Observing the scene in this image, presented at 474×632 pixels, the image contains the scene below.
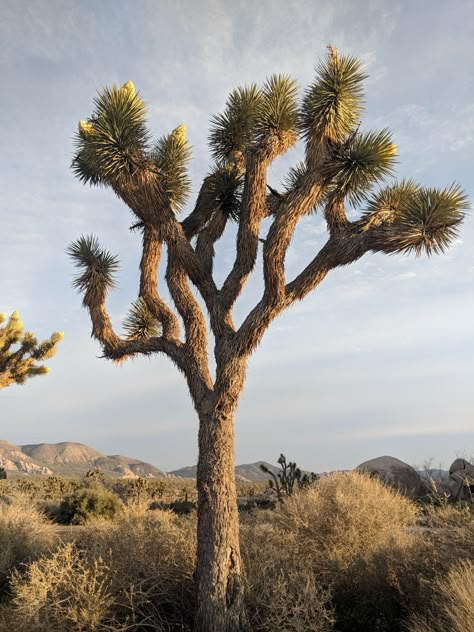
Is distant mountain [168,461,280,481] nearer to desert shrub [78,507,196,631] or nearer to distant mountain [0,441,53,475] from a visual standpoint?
distant mountain [0,441,53,475]

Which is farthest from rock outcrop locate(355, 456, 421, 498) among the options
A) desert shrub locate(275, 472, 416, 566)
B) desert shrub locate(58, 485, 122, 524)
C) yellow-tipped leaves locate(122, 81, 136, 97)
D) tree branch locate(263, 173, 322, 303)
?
yellow-tipped leaves locate(122, 81, 136, 97)

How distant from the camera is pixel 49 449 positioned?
140625 mm

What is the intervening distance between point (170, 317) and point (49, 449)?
144m

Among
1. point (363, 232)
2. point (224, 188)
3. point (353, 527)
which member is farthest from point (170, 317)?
point (353, 527)

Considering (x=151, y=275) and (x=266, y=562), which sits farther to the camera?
(x=151, y=275)

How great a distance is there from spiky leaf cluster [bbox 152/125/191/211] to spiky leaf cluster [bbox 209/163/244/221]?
629 mm

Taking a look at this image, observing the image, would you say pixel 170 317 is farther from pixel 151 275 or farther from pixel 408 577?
pixel 408 577

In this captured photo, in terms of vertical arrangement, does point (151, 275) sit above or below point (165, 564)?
above

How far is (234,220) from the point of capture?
1028cm

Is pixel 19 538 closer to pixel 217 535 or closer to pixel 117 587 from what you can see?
pixel 117 587

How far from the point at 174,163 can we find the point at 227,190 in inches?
44.1

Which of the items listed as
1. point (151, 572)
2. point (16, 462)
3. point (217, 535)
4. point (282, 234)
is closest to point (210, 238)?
point (282, 234)

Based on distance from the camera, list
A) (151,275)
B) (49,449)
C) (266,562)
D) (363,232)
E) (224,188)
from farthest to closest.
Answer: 1. (49,449)
2. (224,188)
3. (151,275)
4. (363,232)
5. (266,562)

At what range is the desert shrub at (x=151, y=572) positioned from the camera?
7.32 metres
